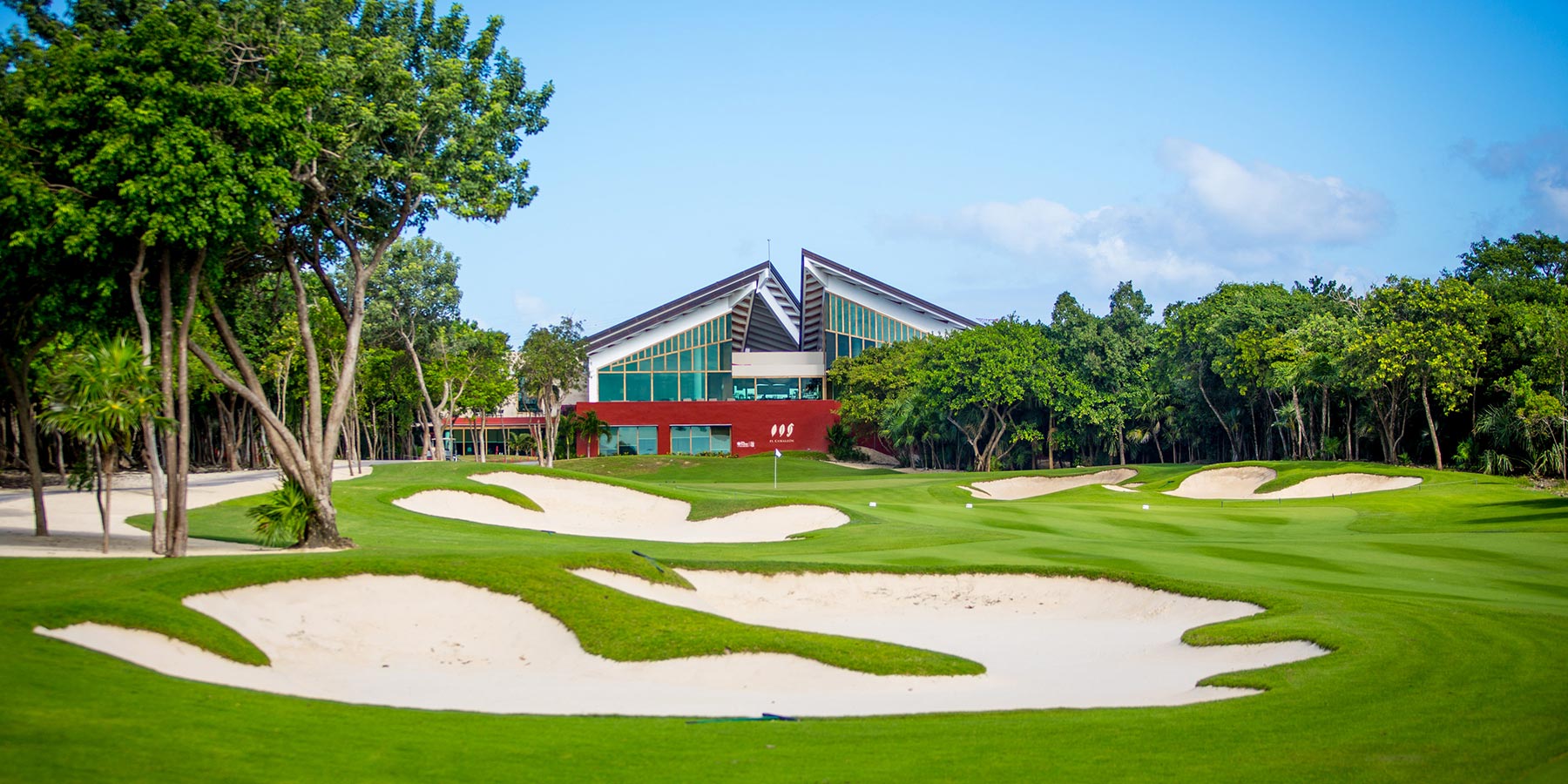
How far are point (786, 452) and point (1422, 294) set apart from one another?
47291 mm

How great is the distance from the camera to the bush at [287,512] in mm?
22609

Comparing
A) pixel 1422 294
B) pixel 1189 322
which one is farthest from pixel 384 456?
pixel 1422 294

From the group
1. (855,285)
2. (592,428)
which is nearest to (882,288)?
(855,285)

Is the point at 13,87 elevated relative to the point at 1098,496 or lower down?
elevated

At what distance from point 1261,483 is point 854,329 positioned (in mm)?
45842

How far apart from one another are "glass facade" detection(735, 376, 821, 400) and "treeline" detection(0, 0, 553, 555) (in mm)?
65096

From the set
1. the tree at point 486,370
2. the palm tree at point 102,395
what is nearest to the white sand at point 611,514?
the palm tree at point 102,395

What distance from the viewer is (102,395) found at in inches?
774

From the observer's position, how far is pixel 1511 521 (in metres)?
32.8

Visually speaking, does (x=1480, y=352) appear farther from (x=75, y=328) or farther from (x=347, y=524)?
(x=75, y=328)

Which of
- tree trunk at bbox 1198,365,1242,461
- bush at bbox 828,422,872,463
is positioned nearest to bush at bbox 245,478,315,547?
tree trunk at bbox 1198,365,1242,461

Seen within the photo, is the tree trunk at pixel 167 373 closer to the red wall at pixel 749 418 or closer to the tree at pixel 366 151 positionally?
the tree at pixel 366 151

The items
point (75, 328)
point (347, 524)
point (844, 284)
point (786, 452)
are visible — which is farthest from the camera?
point (844, 284)

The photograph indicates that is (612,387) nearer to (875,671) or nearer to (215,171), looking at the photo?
(215,171)
